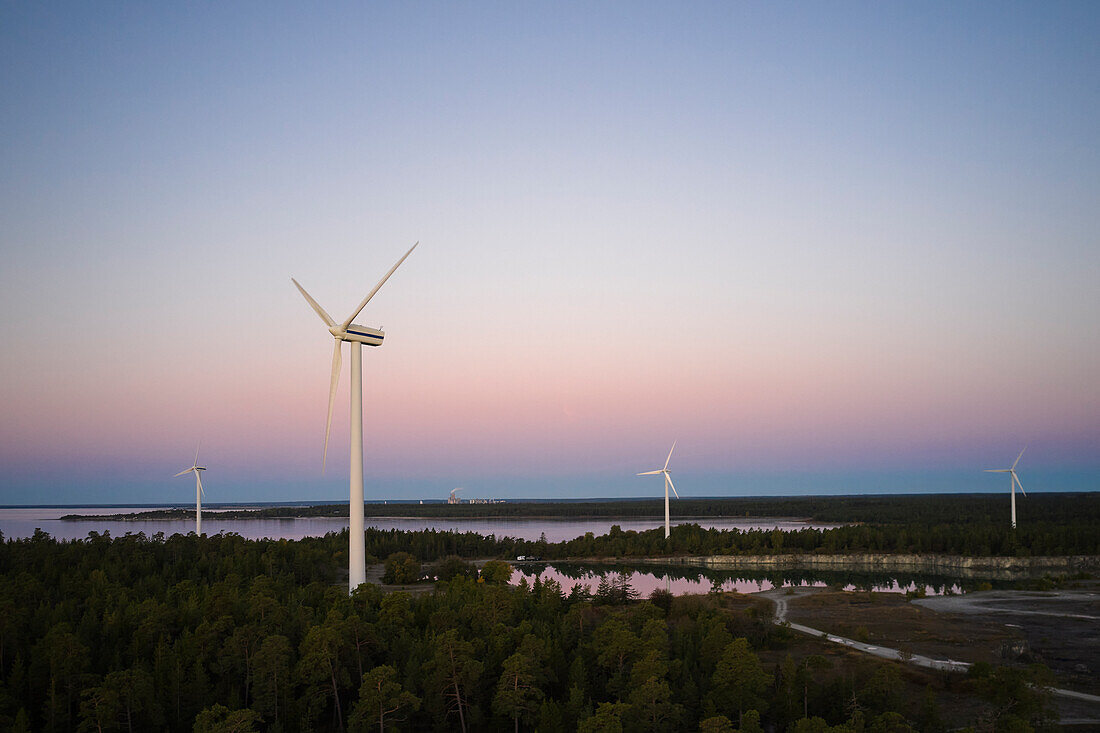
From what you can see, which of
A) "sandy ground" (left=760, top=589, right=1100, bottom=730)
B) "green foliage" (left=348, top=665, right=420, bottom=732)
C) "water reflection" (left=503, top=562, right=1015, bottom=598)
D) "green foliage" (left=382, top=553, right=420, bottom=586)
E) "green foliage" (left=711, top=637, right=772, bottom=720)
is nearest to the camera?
"green foliage" (left=348, top=665, right=420, bottom=732)

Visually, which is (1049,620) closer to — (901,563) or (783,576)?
(783,576)

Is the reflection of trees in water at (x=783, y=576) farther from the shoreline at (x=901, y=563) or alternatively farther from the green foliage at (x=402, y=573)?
the green foliage at (x=402, y=573)

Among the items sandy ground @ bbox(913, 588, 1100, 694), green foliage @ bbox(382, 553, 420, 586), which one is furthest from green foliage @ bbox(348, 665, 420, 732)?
green foliage @ bbox(382, 553, 420, 586)

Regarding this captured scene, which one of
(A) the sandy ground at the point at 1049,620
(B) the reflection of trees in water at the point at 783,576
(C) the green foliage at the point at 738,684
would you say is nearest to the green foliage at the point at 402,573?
(B) the reflection of trees in water at the point at 783,576

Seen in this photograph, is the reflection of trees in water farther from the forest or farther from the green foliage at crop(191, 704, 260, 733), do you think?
the green foliage at crop(191, 704, 260, 733)

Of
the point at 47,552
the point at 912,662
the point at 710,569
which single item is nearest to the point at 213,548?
the point at 47,552

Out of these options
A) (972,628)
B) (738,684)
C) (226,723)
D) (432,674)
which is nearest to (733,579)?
(972,628)

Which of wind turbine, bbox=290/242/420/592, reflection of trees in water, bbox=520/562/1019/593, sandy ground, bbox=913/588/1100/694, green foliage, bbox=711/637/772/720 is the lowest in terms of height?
reflection of trees in water, bbox=520/562/1019/593
